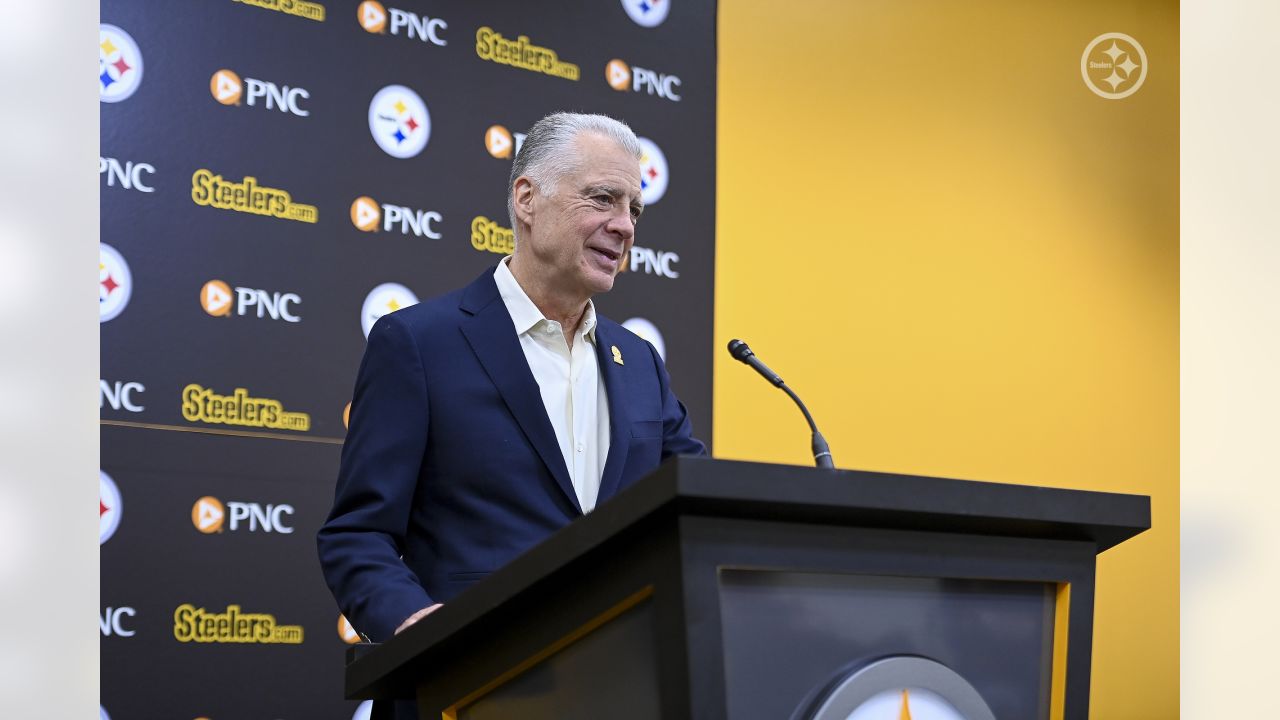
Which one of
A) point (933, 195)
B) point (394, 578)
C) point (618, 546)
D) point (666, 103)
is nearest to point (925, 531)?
point (618, 546)

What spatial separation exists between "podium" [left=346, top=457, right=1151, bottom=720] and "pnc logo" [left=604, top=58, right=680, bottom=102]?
3.08 metres

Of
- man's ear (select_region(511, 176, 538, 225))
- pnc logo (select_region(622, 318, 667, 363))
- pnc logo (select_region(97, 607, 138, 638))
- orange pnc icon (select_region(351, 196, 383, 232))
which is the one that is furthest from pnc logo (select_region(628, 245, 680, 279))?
man's ear (select_region(511, 176, 538, 225))

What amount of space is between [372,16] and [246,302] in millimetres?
875

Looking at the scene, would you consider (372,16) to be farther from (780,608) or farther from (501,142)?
(780,608)

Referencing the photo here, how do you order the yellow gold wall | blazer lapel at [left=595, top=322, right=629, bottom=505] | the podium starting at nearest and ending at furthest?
1. the podium
2. blazer lapel at [left=595, top=322, right=629, bottom=505]
3. the yellow gold wall

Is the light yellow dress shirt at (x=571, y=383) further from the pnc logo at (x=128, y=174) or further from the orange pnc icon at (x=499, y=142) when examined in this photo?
the orange pnc icon at (x=499, y=142)

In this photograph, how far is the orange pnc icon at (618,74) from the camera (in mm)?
4152

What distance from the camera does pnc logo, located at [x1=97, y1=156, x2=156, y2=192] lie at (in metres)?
3.23

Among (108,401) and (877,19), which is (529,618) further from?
(877,19)

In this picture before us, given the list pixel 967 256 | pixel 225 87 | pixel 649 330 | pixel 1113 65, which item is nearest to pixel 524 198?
pixel 225 87

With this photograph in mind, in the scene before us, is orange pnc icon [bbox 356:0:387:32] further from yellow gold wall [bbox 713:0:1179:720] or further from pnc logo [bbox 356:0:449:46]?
yellow gold wall [bbox 713:0:1179:720]

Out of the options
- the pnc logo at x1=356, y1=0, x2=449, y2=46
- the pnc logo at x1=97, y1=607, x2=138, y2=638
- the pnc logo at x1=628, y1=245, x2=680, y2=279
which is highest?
the pnc logo at x1=356, y1=0, x2=449, y2=46

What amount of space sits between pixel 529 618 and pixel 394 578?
1.76ft
